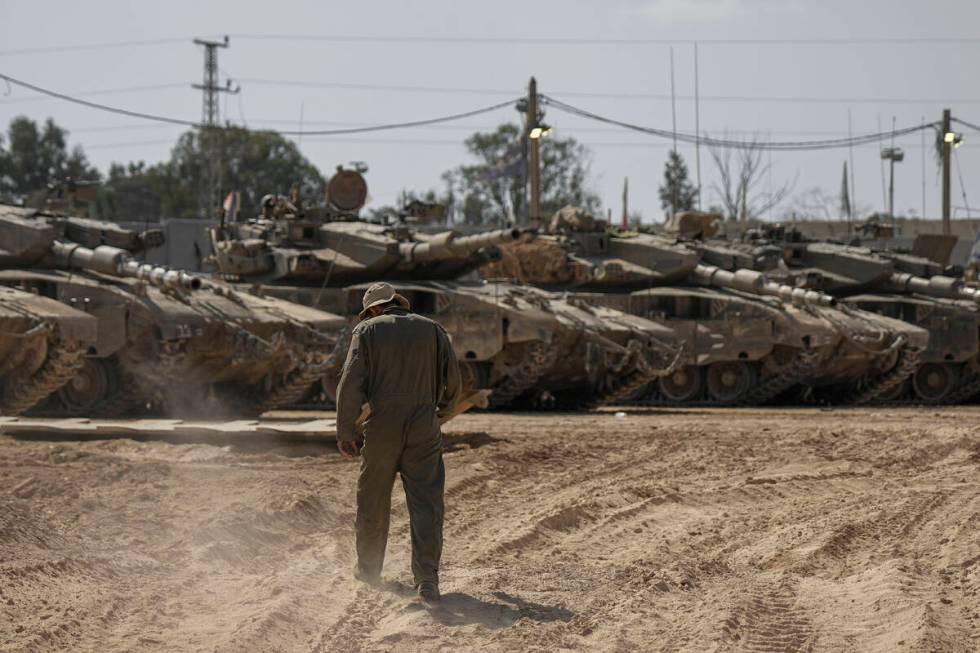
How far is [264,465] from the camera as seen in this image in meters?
13.3

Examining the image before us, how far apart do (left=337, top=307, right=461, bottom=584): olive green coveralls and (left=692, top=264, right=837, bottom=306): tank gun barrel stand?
15.6 meters

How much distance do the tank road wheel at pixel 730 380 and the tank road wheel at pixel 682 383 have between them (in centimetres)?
19

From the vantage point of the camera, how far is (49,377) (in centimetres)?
1672

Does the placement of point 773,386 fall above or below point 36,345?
below

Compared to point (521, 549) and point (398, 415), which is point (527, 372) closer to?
point (521, 549)

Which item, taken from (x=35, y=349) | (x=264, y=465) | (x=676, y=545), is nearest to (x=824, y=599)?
(x=676, y=545)

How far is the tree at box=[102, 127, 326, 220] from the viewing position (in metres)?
62.3

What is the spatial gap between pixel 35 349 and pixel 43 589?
9.91 m

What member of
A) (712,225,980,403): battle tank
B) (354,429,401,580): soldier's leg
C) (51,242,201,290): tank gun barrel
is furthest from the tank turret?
(354,429,401,580): soldier's leg

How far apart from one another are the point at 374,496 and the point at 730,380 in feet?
56.5

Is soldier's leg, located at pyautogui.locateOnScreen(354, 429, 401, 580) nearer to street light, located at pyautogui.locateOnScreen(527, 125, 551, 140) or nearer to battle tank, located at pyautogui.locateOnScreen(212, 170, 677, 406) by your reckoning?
battle tank, located at pyautogui.locateOnScreen(212, 170, 677, 406)

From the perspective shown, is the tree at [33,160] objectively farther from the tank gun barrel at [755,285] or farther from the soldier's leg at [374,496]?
the soldier's leg at [374,496]

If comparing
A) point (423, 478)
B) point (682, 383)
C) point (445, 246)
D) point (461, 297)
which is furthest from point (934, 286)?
point (423, 478)

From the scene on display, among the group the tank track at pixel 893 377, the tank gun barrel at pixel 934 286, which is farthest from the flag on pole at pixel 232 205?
the tank gun barrel at pixel 934 286
